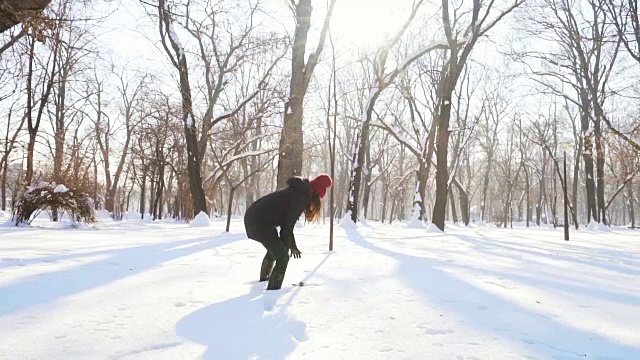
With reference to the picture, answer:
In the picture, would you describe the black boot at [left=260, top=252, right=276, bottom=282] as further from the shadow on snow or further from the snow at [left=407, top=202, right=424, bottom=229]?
the snow at [left=407, top=202, right=424, bottom=229]

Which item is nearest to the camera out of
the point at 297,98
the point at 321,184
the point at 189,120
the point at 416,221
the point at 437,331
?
the point at 437,331

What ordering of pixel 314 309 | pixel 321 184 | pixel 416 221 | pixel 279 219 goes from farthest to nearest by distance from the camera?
1. pixel 416 221
2. pixel 321 184
3. pixel 279 219
4. pixel 314 309

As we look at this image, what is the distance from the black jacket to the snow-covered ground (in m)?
0.61

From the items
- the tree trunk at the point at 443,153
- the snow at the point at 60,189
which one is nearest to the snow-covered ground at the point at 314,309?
the snow at the point at 60,189

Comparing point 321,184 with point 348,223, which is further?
point 348,223

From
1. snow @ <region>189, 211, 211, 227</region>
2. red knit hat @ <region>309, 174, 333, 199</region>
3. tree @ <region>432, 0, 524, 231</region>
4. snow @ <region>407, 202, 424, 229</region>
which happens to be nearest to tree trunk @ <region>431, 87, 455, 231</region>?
tree @ <region>432, 0, 524, 231</region>

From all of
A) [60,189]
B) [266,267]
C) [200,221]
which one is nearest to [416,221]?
[200,221]

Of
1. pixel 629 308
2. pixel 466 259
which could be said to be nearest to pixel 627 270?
pixel 466 259

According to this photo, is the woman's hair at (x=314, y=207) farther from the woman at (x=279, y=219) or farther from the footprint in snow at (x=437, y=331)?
the footprint in snow at (x=437, y=331)

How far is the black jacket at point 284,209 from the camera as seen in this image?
4.13 meters

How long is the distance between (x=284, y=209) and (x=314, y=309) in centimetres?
113

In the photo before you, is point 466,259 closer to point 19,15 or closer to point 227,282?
point 227,282

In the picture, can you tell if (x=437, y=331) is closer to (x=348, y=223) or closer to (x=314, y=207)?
(x=314, y=207)

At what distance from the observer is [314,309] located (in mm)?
3441
